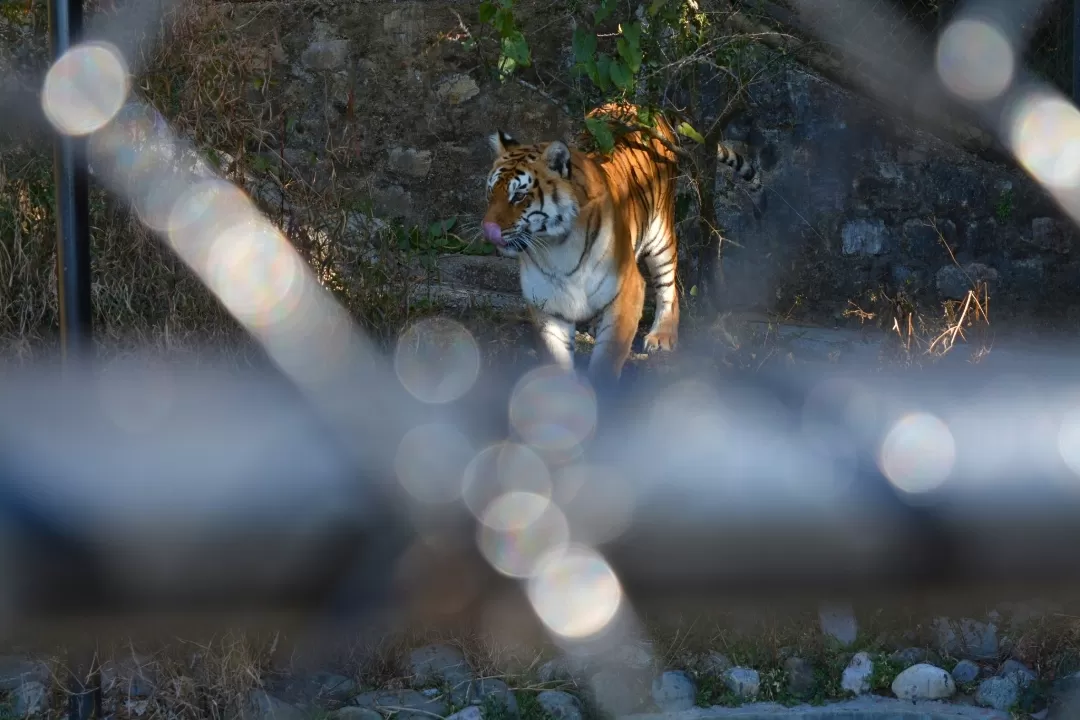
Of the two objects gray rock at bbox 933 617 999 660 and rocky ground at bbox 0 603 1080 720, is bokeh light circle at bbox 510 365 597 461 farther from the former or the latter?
gray rock at bbox 933 617 999 660

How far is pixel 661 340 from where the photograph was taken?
5.83m

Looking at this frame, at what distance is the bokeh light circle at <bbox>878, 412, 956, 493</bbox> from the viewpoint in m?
2.28

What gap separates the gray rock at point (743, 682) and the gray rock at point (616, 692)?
23 cm

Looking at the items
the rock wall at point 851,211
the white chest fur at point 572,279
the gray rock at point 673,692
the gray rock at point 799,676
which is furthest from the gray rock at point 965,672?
the rock wall at point 851,211

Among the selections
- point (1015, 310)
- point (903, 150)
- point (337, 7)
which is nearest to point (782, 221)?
point (903, 150)

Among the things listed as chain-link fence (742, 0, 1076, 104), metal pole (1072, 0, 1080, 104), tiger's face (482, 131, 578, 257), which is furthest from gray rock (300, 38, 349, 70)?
metal pole (1072, 0, 1080, 104)

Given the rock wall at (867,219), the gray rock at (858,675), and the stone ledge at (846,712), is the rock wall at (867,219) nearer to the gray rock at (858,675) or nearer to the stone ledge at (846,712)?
the gray rock at (858,675)

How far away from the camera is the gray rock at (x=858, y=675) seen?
3.09 meters

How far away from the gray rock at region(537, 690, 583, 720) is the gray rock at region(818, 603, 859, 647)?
73 cm

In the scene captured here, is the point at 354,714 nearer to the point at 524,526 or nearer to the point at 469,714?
the point at 469,714

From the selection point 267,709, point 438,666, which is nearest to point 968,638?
point 438,666

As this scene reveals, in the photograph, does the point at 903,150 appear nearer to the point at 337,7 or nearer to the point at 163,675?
the point at 337,7

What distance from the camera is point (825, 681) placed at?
3.11 metres

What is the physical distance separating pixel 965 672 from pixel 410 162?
5.50 m
